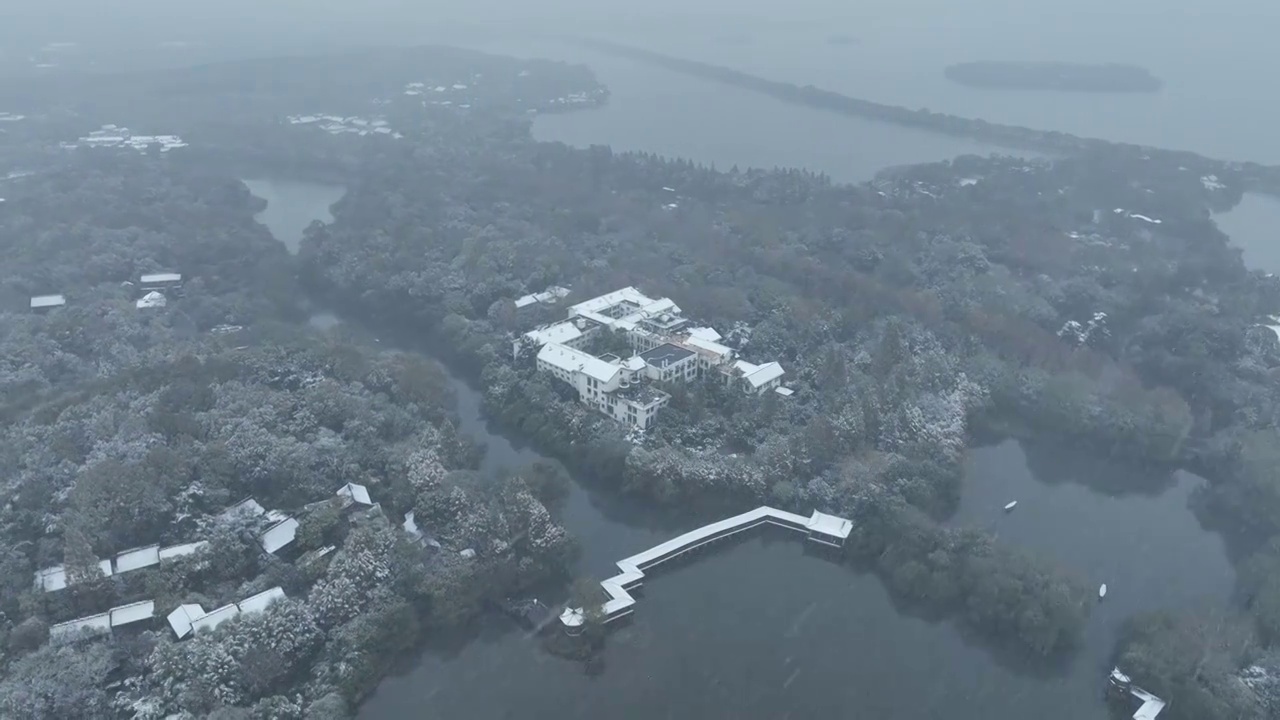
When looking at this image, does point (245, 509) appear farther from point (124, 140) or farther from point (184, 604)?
point (124, 140)

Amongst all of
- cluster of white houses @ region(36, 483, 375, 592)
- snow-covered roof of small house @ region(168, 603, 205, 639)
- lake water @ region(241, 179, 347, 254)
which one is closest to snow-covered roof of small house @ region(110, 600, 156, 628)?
snow-covered roof of small house @ region(168, 603, 205, 639)

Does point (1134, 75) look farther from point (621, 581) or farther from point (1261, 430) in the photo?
point (621, 581)

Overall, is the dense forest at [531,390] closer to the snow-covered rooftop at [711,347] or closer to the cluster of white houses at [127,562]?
the cluster of white houses at [127,562]

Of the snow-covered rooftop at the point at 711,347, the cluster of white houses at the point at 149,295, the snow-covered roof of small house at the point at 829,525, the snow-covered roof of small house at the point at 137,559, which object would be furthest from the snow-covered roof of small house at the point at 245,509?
the cluster of white houses at the point at 149,295

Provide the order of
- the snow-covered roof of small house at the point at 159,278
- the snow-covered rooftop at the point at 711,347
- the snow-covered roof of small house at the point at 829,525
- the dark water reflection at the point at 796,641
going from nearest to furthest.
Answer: the dark water reflection at the point at 796,641
the snow-covered roof of small house at the point at 829,525
the snow-covered rooftop at the point at 711,347
the snow-covered roof of small house at the point at 159,278

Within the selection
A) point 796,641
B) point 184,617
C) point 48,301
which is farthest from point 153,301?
point 796,641

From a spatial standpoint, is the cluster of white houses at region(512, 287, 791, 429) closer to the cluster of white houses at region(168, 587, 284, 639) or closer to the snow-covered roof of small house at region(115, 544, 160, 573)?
the cluster of white houses at region(168, 587, 284, 639)

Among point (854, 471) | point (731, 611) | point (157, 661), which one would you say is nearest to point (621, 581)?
point (731, 611)
